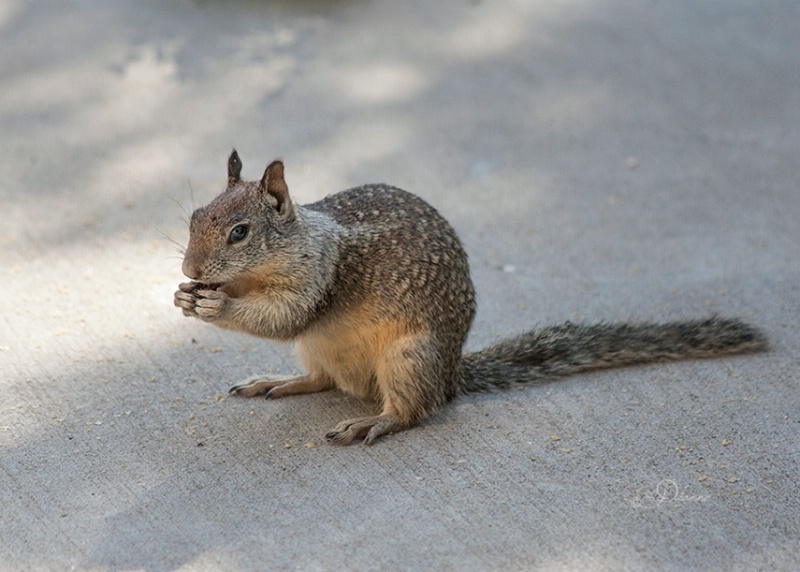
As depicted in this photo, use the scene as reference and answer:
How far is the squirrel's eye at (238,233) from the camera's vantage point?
→ 3.49 m

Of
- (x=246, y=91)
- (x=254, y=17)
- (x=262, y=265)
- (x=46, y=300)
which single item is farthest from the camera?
(x=254, y=17)

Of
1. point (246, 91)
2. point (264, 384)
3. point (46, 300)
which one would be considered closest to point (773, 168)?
point (246, 91)

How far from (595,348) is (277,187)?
57.5 inches

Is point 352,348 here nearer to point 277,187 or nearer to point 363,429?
point 363,429

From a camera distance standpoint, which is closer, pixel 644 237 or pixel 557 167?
pixel 644 237

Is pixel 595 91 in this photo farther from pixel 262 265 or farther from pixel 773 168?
pixel 262 265

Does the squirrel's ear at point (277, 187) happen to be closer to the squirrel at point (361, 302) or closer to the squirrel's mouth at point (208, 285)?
the squirrel at point (361, 302)

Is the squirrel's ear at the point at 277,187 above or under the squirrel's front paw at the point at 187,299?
above

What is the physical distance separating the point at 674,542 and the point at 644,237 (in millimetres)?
2901

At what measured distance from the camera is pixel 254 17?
25.7 feet
